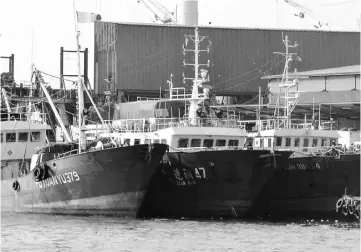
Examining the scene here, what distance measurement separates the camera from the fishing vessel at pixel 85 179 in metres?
43.7

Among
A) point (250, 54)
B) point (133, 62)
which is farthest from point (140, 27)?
point (250, 54)

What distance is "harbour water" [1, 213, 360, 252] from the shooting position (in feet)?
114

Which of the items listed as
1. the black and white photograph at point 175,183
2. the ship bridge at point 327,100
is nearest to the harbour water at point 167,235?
the black and white photograph at point 175,183

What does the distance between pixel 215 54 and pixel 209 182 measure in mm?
37698

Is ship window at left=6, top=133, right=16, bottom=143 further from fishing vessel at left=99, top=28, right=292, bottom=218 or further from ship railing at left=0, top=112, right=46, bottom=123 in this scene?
fishing vessel at left=99, top=28, right=292, bottom=218

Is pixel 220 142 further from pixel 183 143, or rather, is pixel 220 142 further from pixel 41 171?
pixel 41 171

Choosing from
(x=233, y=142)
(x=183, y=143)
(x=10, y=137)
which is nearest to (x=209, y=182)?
(x=183, y=143)

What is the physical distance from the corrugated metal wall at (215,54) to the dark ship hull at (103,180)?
34434 millimetres

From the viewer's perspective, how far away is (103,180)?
44.3 meters

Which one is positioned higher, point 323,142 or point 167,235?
point 323,142

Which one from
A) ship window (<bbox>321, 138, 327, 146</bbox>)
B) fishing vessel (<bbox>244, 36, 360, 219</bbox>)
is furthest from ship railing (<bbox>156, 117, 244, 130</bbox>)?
ship window (<bbox>321, 138, 327, 146</bbox>)

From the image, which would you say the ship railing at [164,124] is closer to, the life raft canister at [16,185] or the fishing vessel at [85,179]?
the fishing vessel at [85,179]

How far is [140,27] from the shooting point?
8144cm

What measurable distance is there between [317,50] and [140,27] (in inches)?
620
